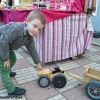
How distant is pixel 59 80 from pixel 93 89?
52 centimetres

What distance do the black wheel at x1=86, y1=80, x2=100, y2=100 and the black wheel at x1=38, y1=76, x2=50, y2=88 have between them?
0.63 metres

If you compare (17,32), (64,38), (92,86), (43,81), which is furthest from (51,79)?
(64,38)

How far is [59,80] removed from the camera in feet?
7.84

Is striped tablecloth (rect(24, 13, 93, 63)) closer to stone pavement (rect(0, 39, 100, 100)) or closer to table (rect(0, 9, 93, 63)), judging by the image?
table (rect(0, 9, 93, 63))

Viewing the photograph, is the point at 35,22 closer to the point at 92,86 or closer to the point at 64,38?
the point at 92,86

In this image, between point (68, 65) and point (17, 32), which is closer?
point (17, 32)

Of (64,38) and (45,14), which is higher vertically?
(45,14)

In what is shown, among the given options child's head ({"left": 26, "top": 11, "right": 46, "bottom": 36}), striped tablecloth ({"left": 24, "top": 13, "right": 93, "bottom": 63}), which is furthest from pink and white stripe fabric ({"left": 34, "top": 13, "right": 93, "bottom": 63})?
child's head ({"left": 26, "top": 11, "right": 46, "bottom": 36})

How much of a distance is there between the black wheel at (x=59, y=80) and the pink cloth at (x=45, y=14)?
1.19 metres

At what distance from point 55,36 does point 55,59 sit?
534mm

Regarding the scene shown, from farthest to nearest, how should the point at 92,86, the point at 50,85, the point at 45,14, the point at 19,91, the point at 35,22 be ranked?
the point at 45,14, the point at 50,85, the point at 19,91, the point at 92,86, the point at 35,22

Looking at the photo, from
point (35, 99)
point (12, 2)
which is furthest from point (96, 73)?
point (12, 2)

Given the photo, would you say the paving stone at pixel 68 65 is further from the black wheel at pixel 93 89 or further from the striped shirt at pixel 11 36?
the striped shirt at pixel 11 36

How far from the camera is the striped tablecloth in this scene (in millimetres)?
3186
